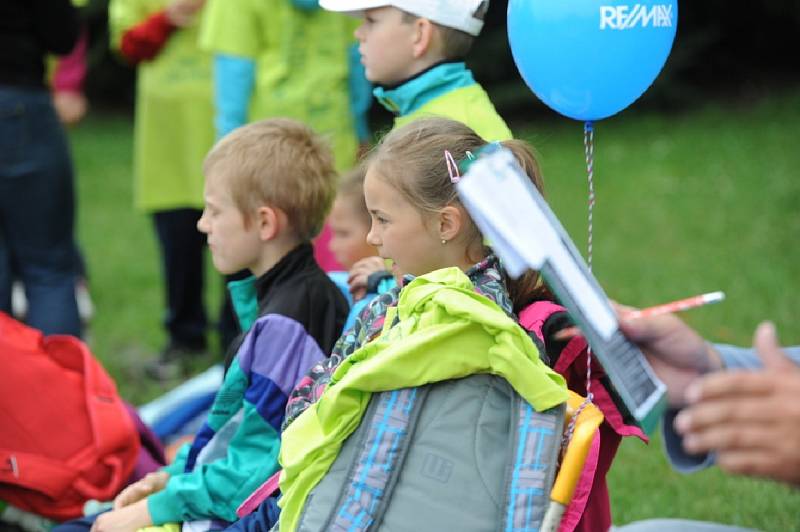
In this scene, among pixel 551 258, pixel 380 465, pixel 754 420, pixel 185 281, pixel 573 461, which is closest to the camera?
pixel 754 420

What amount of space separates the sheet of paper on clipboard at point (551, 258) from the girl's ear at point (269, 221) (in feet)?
4.67

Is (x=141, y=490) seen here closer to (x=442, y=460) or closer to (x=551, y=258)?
(x=442, y=460)

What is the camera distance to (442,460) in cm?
215

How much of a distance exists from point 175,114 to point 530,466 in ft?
12.3

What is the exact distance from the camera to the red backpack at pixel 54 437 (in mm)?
3279

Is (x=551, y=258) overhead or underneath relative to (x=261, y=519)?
overhead

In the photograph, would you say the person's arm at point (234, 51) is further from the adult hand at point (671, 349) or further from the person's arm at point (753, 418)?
the person's arm at point (753, 418)

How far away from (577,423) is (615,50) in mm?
969

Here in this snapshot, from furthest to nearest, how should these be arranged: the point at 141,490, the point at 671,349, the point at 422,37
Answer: the point at 422,37
the point at 141,490
the point at 671,349

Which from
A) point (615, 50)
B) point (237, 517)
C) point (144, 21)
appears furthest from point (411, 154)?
point (144, 21)

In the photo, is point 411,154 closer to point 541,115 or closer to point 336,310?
point 336,310

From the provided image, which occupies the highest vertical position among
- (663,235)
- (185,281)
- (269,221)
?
→ (269,221)

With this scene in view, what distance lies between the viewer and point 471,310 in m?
2.10

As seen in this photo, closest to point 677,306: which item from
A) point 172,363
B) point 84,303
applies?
point 172,363
